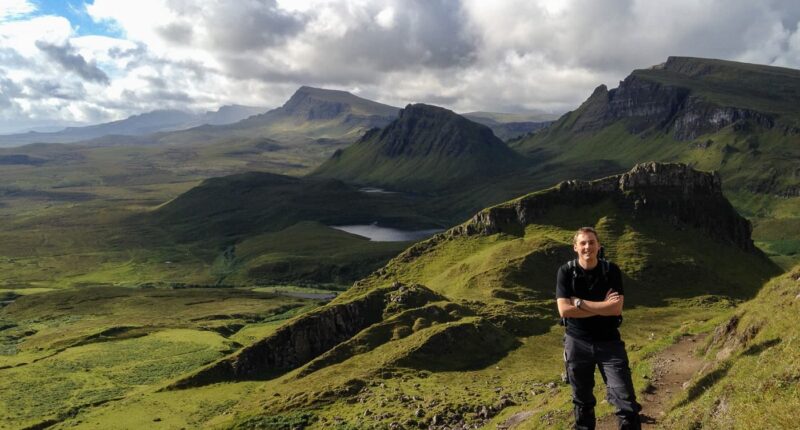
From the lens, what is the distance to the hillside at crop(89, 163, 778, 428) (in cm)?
6138

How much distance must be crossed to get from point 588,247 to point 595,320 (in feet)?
8.38

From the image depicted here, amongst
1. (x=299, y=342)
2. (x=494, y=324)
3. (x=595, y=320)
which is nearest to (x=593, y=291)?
(x=595, y=320)

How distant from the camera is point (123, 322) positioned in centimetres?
18375

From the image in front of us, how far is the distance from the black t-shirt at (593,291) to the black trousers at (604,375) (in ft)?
1.10

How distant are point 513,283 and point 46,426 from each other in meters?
82.0

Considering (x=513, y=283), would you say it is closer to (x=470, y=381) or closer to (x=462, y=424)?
(x=470, y=381)

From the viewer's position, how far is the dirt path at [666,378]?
85.4ft

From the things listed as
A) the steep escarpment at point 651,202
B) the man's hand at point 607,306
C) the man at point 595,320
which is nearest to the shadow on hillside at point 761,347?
the man at point 595,320

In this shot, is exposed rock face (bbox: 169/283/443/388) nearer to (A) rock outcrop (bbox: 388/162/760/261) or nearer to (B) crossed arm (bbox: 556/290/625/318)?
(A) rock outcrop (bbox: 388/162/760/261)

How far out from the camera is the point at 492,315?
8981 cm

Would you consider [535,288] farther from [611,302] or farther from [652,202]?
[611,302]

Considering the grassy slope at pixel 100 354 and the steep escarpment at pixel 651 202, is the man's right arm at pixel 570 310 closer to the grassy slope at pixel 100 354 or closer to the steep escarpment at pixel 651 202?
the grassy slope at pixel 100 354

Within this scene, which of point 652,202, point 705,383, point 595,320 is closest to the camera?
point 595,320

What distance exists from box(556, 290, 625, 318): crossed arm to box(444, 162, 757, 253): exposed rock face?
375ft
